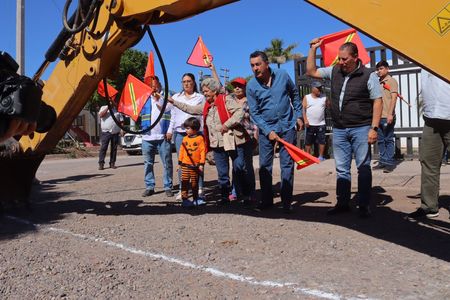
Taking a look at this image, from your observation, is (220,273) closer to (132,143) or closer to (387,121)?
(387,121)

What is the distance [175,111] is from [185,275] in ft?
13.0

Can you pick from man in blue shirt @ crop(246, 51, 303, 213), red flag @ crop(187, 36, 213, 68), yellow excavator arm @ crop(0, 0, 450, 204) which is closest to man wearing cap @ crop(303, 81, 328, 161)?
red flag @ crop(187, 36, 213, 68)

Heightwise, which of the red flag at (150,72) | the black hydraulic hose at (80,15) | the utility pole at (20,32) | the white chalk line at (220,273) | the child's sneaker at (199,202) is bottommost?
the white chalk line at (220,273)

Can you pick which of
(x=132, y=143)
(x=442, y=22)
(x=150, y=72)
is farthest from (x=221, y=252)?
(x=132, y=143)

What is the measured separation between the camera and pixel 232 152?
668 cm

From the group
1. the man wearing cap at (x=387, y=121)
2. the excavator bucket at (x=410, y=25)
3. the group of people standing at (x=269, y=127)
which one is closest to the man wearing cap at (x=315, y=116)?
the man wearing cap at (x=387, y=121)

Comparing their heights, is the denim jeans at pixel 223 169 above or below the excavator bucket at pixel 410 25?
below

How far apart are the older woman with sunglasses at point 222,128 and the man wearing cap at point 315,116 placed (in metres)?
3.88

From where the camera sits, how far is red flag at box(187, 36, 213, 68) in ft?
27.2

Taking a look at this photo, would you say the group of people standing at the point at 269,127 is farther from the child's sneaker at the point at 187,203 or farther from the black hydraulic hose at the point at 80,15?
the black hydraulic hose at the point at 80,15

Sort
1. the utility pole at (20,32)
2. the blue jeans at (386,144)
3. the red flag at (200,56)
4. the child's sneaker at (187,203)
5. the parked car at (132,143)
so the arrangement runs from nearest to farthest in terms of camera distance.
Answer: the child's sneaker at (187,203) < the red flag at (200,56) < the blue jeans at (386,144) < the utility pole at (20,32) < the parked car at (132,143)

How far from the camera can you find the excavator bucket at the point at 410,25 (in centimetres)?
270

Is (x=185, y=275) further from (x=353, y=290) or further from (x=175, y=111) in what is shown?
(x=175, y=111)

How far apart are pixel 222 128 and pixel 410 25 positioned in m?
3.92
